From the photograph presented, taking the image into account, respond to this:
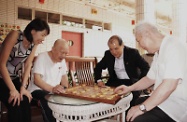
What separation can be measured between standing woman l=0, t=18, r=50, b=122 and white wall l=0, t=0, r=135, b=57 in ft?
17.8

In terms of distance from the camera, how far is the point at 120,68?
9.44ft

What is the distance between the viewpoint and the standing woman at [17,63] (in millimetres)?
1796

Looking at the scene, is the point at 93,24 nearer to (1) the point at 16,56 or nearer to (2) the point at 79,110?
(1) the point at 16,56

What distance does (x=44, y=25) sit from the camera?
80.1 inches

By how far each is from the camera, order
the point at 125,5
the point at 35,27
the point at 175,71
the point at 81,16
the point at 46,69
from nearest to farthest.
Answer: the point at 175,71 → the point at 35,27 → the point at 46,69 → the point at 125,5 → the point at 81,16

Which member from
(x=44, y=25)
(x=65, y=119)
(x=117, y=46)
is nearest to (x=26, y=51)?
(x=44, y=25)

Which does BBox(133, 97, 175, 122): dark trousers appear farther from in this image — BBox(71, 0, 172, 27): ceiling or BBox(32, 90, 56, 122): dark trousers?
BBox(71, 0, 172, 27): ceiling

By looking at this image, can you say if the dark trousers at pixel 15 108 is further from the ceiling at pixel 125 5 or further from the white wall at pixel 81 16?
the ceiling at pixel 125 5

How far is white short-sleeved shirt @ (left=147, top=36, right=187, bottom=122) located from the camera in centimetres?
133

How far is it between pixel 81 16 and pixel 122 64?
6.76 metres

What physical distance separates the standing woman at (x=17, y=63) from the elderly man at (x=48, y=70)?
13 centimetres

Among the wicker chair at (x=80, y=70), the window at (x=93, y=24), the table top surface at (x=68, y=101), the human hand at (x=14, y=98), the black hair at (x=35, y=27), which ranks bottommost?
the human hand at (x=14, y=98)

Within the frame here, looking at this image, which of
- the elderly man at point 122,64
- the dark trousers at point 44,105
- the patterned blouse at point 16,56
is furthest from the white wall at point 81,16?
the dark trousers at point 44,105

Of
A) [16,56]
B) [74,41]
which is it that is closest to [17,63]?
[16,56]
